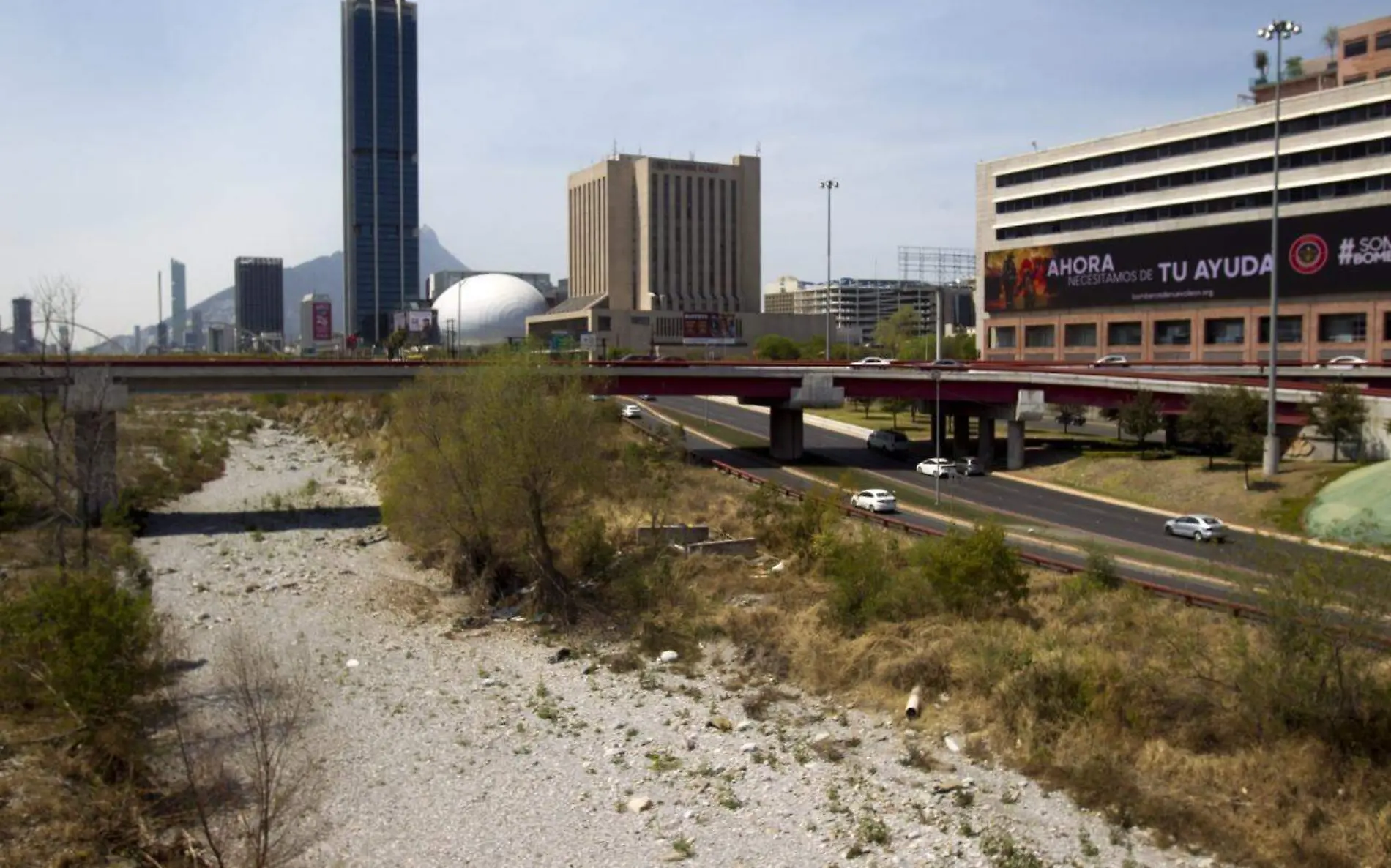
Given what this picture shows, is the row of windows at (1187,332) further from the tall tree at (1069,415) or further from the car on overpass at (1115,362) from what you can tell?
A: the tall tree at (1069,415)

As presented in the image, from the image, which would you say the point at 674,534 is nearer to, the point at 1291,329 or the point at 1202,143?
the point at 1291,329

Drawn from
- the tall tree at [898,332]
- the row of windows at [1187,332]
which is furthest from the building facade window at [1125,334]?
the tall tree at [898,332]

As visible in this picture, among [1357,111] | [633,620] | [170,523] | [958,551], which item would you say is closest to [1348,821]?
[958,551]

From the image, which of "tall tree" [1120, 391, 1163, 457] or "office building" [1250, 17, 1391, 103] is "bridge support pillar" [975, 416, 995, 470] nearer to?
"tall tree" [1120, 391, 1163, 457]

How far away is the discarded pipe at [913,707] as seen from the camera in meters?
27.9

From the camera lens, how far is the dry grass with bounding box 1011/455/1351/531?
49312mm

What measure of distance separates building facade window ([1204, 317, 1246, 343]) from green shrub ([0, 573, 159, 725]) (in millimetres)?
85225

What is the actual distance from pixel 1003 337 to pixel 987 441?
42.9m

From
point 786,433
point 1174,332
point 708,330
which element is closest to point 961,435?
point 786,433

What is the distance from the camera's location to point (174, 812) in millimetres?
22234

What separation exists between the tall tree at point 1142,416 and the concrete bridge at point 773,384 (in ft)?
4.68

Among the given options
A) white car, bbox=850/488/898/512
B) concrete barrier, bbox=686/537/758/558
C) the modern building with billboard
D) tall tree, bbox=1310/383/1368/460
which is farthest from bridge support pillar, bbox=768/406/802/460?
the modern building with billboard

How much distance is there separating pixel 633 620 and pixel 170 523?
2985 cm

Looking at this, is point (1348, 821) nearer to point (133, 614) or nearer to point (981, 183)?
point (133, 614)
